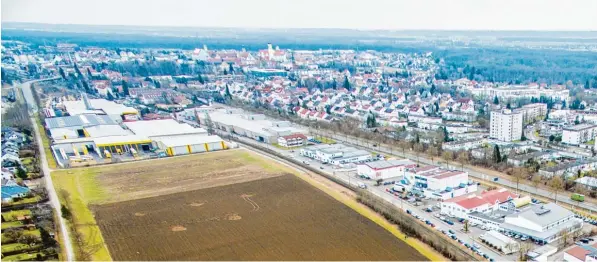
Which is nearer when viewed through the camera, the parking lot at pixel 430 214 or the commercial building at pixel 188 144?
the parking lot at pixel 430 214

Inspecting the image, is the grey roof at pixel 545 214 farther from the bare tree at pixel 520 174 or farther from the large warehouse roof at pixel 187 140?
the large warehouse roof at pixel 187 140

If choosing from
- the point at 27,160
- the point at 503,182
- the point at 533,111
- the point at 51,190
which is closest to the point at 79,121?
the point at 27,160

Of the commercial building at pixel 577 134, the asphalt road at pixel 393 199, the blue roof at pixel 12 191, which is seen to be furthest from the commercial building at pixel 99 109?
the commercial building at pixel 577 134

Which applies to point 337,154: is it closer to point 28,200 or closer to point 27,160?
point 28,200

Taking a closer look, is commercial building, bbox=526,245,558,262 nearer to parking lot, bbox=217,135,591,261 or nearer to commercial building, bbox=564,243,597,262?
parking lot, bbox=217,135,591,261

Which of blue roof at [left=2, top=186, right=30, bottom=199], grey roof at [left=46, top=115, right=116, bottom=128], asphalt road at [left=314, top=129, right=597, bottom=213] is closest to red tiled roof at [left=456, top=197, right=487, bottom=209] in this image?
asphalt road at [left=314, top=129, right=597, bottom=213]

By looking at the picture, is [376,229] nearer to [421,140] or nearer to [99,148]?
[421,140]

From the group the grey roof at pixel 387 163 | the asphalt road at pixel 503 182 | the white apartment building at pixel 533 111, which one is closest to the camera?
the asphalt road at pixel 503 182
